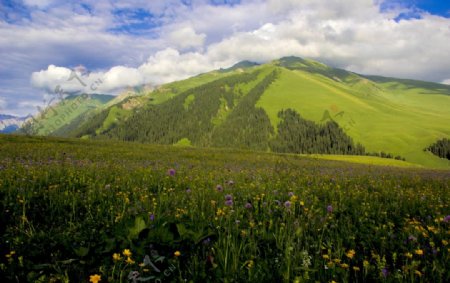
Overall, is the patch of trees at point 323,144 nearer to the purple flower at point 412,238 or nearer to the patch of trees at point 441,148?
the patch of trees at point 441,148

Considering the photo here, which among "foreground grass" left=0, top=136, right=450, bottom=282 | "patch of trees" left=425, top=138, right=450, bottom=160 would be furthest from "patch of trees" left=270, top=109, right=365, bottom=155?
"foreground grass" left=0, top=136, right=450, bottom=282

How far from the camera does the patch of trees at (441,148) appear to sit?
149900 mm

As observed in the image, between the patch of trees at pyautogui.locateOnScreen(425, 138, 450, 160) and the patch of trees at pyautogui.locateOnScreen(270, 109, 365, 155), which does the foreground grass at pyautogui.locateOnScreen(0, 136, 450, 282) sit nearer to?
the patch of trees at pyautogui.locateOnScreen(270, 109, 365, 155)

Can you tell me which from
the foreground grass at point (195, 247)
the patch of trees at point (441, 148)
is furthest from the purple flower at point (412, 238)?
the patch of trees at point (441, 148)

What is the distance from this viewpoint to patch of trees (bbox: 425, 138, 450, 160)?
5902 inches

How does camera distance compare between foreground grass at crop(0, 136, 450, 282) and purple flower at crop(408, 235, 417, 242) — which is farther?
purple flower at crop(408, 235, 417, 242)

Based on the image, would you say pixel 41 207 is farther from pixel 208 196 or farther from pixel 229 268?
pixel 229 268

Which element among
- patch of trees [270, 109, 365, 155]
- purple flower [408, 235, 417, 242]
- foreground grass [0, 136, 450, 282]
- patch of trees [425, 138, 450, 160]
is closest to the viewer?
foreground grass [0, 136, 450, 282]

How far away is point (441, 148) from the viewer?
504 feet

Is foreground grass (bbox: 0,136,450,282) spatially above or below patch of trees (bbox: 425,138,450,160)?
above

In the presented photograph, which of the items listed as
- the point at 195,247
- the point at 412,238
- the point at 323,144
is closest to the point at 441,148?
the point at 323,144

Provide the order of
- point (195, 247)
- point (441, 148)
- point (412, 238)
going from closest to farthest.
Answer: point (195, 247), point (412, 238), point (441, 148)

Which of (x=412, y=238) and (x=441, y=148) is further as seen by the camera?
(x=441, y=148)

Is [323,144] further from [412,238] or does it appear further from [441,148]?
[412,238]
